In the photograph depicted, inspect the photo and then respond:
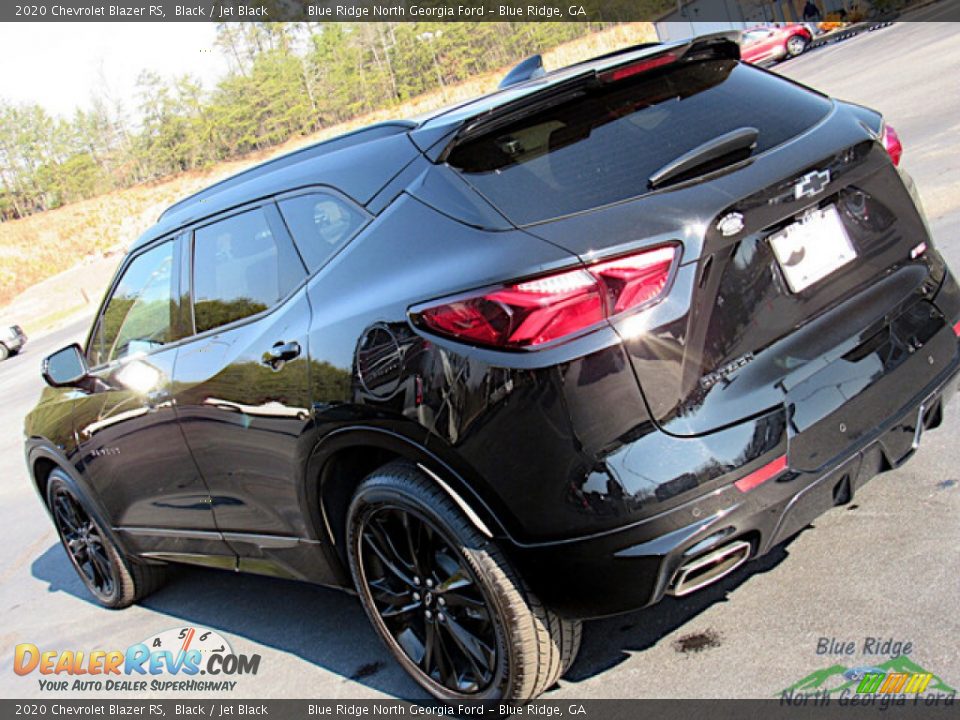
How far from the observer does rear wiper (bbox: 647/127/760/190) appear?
9.41ft

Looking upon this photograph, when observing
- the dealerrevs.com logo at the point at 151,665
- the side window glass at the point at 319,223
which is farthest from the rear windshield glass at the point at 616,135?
the dealerrevs.com logo at the point at 151,665

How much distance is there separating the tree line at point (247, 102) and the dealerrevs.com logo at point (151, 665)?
76.0 meters

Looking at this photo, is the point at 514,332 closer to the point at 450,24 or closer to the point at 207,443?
the point at 207,443

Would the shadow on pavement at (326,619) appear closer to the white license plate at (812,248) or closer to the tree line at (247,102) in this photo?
the white license plate at (812,248)

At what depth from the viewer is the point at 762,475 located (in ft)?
9.15

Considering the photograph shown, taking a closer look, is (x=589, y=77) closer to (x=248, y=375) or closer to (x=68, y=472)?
(x=248, y=375)

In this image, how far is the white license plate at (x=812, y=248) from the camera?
2.94 meters

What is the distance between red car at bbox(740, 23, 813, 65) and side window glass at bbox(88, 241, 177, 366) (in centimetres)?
2965

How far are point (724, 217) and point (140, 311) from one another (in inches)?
117

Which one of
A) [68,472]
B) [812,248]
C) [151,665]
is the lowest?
[151,665]

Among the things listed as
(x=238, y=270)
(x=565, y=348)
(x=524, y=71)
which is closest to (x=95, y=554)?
(x=238, y=270)

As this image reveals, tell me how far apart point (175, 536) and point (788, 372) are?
2999 millimetres

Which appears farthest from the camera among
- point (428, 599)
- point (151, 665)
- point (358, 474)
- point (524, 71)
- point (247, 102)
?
point (247, 102)

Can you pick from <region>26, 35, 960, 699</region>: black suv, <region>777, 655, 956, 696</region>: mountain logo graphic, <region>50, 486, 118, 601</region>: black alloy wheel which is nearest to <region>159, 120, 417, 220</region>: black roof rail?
<region>26, 35, 960, 699</region>: black suv
